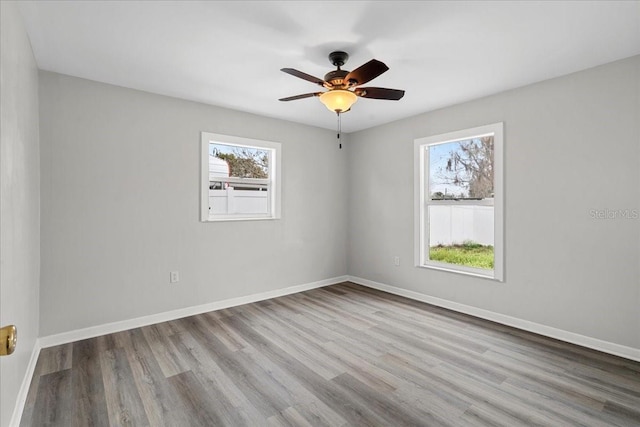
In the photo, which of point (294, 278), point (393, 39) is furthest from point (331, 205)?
point (393, 39)

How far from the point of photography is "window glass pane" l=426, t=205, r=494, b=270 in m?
3.76

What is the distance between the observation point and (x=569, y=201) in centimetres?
301

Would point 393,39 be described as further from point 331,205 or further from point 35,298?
point 35,298

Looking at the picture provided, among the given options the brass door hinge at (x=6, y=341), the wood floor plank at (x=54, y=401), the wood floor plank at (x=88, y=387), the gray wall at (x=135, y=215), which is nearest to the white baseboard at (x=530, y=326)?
the gray wall at (x=135, y=215)

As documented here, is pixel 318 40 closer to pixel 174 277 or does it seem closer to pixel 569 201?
pixel 569 201

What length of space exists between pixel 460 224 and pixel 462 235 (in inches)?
5.5

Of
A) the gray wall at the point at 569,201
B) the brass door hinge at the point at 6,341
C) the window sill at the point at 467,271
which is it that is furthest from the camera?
the window sill at the point at 467,271

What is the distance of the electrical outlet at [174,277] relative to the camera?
362cm

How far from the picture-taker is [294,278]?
15.6 feet

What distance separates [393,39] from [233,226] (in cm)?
281

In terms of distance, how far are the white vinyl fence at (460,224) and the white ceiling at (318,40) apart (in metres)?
1.41

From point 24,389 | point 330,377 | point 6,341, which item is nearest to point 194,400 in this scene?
point 330,377

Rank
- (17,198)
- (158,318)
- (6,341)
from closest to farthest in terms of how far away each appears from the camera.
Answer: (6,341) < (17,198) < (158,318)

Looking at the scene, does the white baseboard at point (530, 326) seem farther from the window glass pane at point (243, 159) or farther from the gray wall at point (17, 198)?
the gray wall at point (17, 198)
